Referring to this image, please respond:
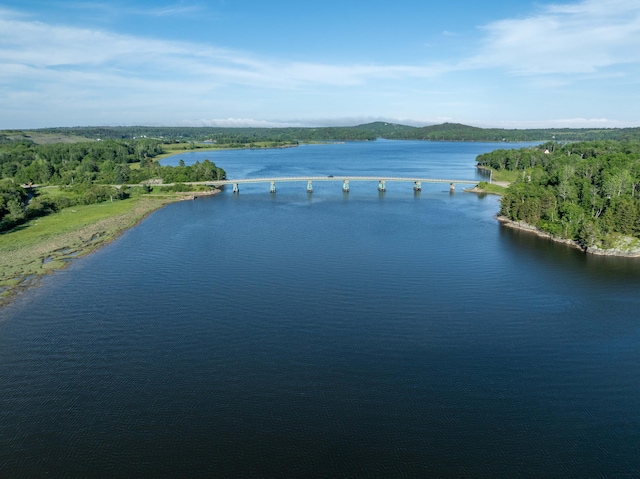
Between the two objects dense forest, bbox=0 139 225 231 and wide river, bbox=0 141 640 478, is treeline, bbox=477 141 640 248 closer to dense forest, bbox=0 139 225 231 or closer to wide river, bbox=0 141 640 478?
wide river, bbox=0 141 640 478

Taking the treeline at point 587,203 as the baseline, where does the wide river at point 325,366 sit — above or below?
below

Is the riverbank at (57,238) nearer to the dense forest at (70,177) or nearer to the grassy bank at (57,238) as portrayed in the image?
the grassy bank at (57,238)

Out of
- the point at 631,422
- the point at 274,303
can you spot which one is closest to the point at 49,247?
the point at 274,303

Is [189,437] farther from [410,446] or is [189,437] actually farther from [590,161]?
[590,161]

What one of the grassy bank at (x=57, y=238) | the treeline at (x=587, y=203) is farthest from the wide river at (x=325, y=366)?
the treeline at (x=587, y=203)

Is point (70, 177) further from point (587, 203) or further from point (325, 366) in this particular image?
point (587, 203)

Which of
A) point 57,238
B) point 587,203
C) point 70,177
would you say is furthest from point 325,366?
point 70,177
